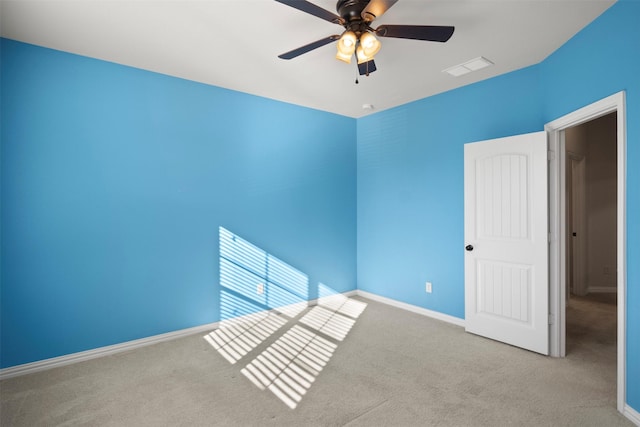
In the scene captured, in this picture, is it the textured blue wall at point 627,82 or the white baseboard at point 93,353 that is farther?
the white baseboard at point 93,353

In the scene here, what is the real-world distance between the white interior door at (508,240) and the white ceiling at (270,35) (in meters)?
0.87

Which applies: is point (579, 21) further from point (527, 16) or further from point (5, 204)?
point (5, 204)

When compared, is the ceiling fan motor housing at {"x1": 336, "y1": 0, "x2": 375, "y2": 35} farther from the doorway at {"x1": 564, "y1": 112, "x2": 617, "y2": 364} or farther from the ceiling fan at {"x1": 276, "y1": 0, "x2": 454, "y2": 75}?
the doorway at {"x1": 564, "y1": 112, "x2": 617, "y2": 364}

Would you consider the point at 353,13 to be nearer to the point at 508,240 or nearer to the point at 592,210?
the point at 508,240

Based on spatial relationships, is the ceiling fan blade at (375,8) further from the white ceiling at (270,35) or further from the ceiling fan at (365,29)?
the white ceiling at (270,35)

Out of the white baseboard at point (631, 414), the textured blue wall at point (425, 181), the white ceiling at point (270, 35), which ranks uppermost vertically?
the white ceiling at point (270, 35)

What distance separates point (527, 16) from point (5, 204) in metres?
4.13

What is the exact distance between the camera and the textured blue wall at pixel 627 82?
6.81 feet

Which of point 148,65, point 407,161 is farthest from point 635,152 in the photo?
point 148,65

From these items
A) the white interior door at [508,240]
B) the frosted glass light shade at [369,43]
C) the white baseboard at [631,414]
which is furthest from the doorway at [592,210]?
the frosted glass light shade at [369,43]

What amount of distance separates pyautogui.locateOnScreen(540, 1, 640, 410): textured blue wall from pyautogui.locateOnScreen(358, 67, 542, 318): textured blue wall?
25.2 inches

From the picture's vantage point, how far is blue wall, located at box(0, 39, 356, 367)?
2705 millimetres

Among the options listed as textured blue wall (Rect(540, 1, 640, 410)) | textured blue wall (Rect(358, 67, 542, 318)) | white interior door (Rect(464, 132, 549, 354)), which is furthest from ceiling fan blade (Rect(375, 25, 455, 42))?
textured blue wall (Rect(358, 67, 542, 318))

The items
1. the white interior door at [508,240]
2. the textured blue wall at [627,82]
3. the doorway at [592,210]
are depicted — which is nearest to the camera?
the textured blue wall at [627,82]
